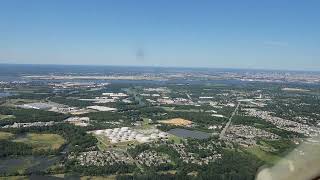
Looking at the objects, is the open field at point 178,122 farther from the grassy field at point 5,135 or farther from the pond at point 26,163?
the pond at point 26,163

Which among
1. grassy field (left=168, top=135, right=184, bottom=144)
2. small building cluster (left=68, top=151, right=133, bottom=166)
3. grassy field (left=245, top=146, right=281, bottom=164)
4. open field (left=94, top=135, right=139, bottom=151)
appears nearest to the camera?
small building cluster (left=68, top=151, right=133, bottom=166)

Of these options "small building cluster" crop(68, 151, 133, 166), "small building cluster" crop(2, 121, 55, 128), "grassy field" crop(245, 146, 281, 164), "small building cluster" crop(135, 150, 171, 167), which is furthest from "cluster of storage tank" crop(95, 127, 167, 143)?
"grassy field" crop(245, 146, 281, 164)

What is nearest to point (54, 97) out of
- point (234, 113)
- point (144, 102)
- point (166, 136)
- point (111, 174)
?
point (144, 102)

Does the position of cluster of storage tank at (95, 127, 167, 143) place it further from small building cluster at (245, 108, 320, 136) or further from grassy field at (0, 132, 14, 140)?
small building cluster at (245, 108, 320, 136)

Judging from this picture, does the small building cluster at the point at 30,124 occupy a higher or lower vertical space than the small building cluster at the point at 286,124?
higher

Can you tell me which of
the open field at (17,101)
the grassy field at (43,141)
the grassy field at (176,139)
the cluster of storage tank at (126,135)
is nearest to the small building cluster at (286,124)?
the grassy field at (176,139)

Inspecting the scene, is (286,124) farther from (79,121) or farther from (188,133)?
(79,121)

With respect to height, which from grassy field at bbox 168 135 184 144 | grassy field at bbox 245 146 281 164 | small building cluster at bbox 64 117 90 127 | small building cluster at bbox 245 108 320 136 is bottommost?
small building cluster at bbox 245 108 320 136
